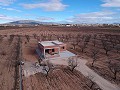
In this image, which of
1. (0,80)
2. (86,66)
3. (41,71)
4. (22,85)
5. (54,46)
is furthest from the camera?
(54,46)

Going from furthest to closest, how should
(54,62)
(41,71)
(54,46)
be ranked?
(54,46), (54,62), (41,71)

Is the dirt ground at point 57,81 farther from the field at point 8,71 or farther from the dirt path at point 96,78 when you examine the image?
the field at point 8,71

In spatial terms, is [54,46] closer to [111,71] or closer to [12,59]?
[12,59]

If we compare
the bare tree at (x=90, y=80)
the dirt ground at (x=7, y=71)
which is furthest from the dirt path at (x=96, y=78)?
the dirt ground at (x=7, y=71)

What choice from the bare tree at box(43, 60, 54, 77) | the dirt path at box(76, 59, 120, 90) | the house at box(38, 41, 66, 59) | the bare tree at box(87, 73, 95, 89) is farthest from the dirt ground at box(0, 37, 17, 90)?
the dirt path at box(76, 59, 120, 90)

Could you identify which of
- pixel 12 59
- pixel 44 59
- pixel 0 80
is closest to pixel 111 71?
pixel 44 59

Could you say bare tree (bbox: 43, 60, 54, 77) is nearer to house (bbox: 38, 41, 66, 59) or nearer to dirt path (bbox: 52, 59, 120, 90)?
dirt path (bbox: 52, 59, 120, 90)

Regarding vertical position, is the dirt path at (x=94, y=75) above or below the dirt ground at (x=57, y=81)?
above

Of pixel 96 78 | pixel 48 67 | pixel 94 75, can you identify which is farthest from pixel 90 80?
pixel 48 67

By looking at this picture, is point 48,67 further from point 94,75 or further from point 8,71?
point 94,75

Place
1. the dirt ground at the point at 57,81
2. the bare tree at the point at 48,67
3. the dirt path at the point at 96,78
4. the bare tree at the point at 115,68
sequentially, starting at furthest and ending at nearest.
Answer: the bare tree at the point at 48,67
the bare tree at the point at 115,68
the dirt ground at the point at 57,81
the dirt path at the point at 96,78

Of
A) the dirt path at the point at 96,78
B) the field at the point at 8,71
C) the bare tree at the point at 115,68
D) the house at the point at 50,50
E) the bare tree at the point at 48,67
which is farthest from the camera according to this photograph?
the house at the point at 50,50
